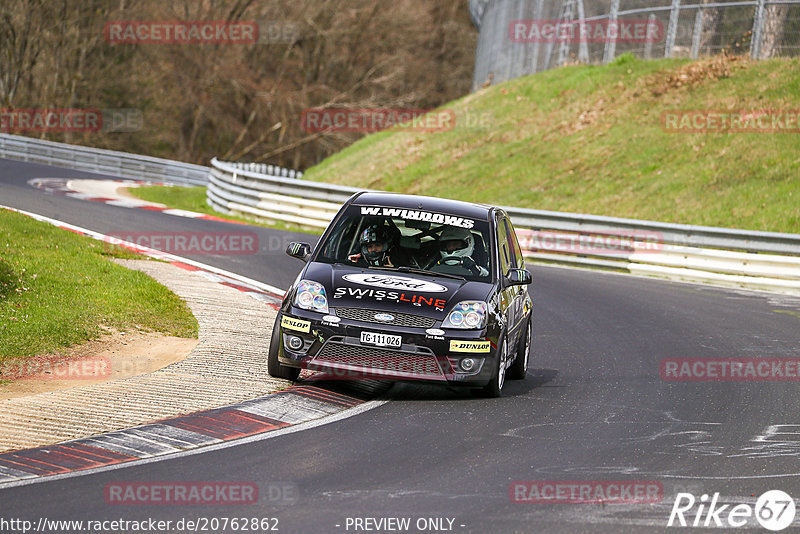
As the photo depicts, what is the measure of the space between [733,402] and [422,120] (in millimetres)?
28942

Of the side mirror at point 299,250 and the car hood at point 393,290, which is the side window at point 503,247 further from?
the side mirror at point 299,250

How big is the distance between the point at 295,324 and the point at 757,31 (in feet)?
76.2

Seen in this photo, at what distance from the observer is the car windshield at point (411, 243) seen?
9.81m

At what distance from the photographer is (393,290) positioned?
9047 millimetres

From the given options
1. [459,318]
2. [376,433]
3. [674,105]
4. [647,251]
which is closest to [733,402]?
[459,318]

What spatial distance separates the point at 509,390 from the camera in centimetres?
989

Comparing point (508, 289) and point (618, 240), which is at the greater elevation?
point (618, 240)
